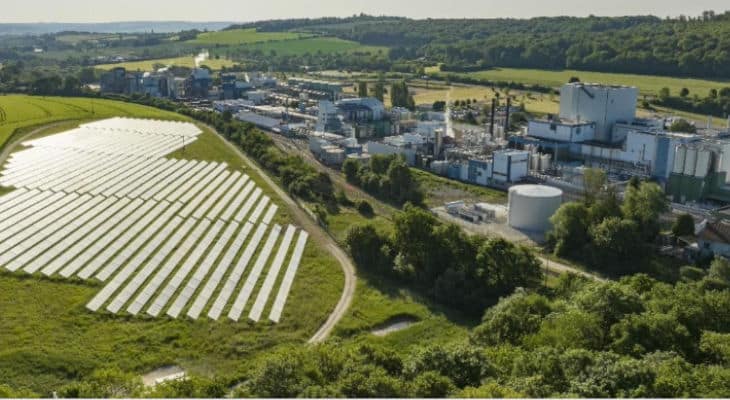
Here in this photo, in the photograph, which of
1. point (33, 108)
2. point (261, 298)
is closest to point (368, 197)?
point (261, 298)

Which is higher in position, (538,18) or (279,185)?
(538,18)

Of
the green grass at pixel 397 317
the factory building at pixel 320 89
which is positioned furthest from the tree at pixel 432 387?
the factory building at pixel 320 89

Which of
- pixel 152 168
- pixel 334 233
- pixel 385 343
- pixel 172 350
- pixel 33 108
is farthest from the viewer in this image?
pixel 33 108

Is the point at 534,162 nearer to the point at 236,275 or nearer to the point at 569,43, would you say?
the point at 236,275

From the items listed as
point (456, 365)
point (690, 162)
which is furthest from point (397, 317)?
point (690, 162)

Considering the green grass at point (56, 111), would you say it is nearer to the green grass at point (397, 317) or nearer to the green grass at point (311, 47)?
the green grass at point (397, 317)

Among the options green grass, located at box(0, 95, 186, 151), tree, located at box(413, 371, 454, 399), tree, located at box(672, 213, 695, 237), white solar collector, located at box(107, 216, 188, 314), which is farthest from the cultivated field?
tree, located at box(413, 371, 454, 399)

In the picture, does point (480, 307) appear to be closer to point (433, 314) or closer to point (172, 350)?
point (433, 314)
